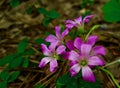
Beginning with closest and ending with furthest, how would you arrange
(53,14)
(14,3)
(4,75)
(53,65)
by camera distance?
1. (53,65)
2. (4,75)
3. (53,14)
4. (14,3)

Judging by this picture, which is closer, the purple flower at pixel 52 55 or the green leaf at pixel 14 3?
the purple flower at pixel 52 55

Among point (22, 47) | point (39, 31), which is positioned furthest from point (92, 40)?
point (39, 31)

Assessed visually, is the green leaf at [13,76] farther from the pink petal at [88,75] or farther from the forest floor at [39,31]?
the pink petal at [88,75]

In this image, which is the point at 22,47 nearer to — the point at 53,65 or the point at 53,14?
the point at 53,14

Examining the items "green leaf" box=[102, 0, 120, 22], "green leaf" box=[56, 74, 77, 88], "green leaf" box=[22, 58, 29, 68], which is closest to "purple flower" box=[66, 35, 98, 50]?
"green leaf" box=[56, 74, 77, 88]

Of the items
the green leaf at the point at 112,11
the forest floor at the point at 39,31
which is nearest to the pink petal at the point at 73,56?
the forest floor at the point at 39,31

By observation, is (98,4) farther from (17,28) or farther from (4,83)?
(4,83)
